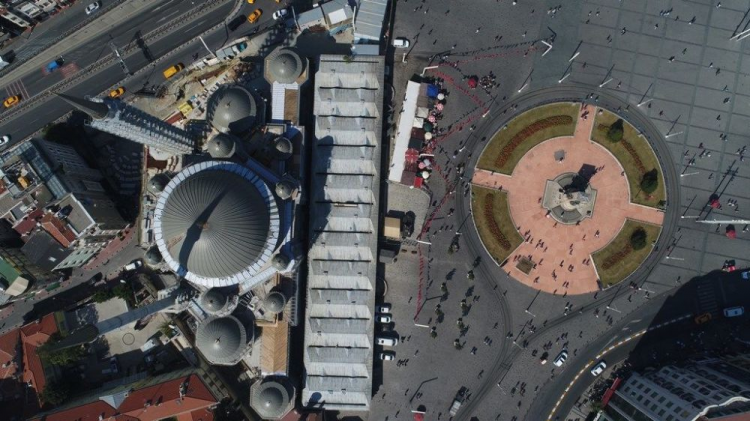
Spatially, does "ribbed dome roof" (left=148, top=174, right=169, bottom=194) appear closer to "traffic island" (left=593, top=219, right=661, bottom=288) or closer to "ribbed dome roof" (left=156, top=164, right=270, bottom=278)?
"ribbed dome roof" (left=156, top=164, right=270, bottom=278)

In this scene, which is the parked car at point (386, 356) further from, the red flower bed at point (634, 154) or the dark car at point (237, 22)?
the dark car at point (237, 22)

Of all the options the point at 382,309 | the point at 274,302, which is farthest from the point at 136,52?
the point at 382,309

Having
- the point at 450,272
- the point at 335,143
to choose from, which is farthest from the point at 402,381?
the point at 335,143

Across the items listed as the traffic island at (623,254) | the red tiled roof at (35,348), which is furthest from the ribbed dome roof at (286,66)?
the traffic island at (623,254)

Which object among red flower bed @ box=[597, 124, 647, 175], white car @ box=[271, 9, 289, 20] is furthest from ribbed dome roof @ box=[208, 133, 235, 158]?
red flower bed @ box=[597, 124, 647, 175]

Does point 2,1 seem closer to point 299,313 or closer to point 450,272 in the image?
point 299,313
